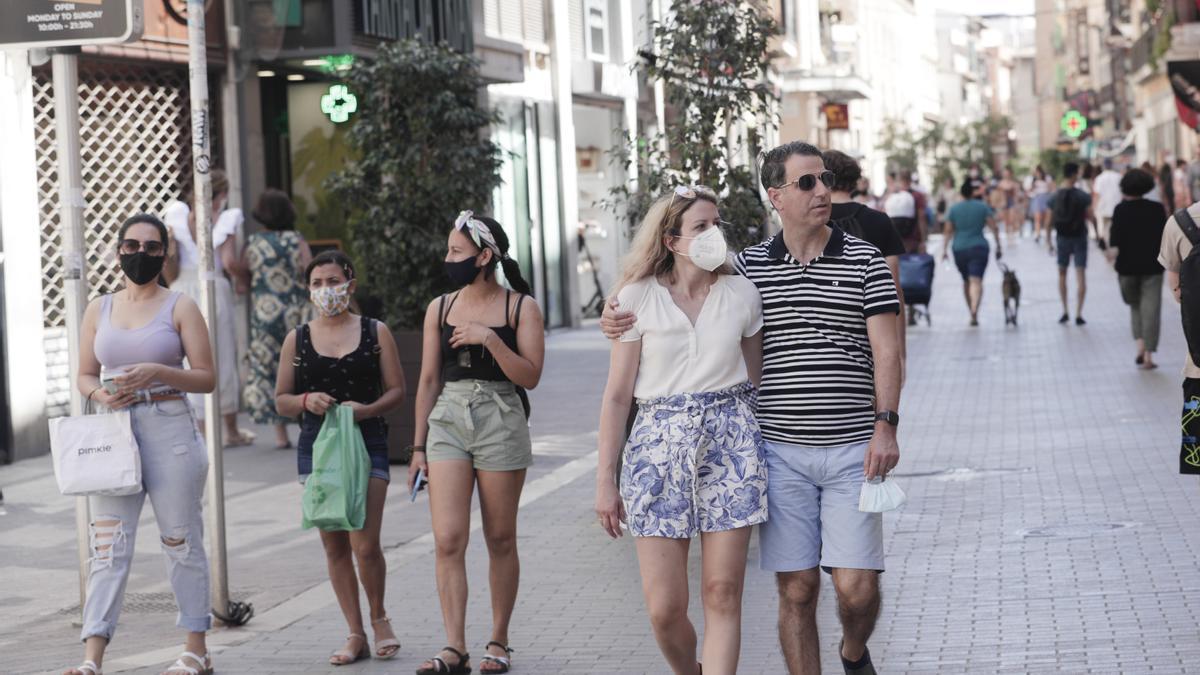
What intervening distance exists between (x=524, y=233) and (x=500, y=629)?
1898 centimetres

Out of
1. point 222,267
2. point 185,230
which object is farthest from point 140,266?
point 222,267

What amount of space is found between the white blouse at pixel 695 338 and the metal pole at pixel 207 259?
2.97 metres

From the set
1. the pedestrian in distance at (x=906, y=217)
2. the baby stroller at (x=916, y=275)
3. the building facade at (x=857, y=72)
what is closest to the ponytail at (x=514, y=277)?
the pedestrian in distance at (x=906, y=217)

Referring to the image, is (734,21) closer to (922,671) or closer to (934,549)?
(934,549)

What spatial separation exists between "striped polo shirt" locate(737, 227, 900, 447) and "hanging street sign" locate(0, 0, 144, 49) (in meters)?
3.61

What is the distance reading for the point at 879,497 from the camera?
5.52 m

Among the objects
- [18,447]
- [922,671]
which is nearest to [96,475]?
[922,671]

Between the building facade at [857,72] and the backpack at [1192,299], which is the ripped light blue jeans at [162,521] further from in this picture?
the building facade at [857,72]

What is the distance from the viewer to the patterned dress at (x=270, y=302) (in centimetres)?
1410

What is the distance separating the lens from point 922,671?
22.5ft

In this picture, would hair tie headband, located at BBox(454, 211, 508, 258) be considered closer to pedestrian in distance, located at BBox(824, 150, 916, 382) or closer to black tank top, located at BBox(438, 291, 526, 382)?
black tank top, located at BBox(438, 291, 526, 382)

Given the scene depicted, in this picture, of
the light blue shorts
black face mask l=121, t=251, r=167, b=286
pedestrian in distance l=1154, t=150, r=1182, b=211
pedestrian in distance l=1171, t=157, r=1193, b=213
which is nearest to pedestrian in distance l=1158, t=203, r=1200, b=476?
the light blue shorts

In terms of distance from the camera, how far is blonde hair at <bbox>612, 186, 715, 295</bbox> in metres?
5.79

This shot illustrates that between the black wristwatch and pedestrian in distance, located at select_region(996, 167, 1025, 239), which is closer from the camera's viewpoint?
the black wristwatch
